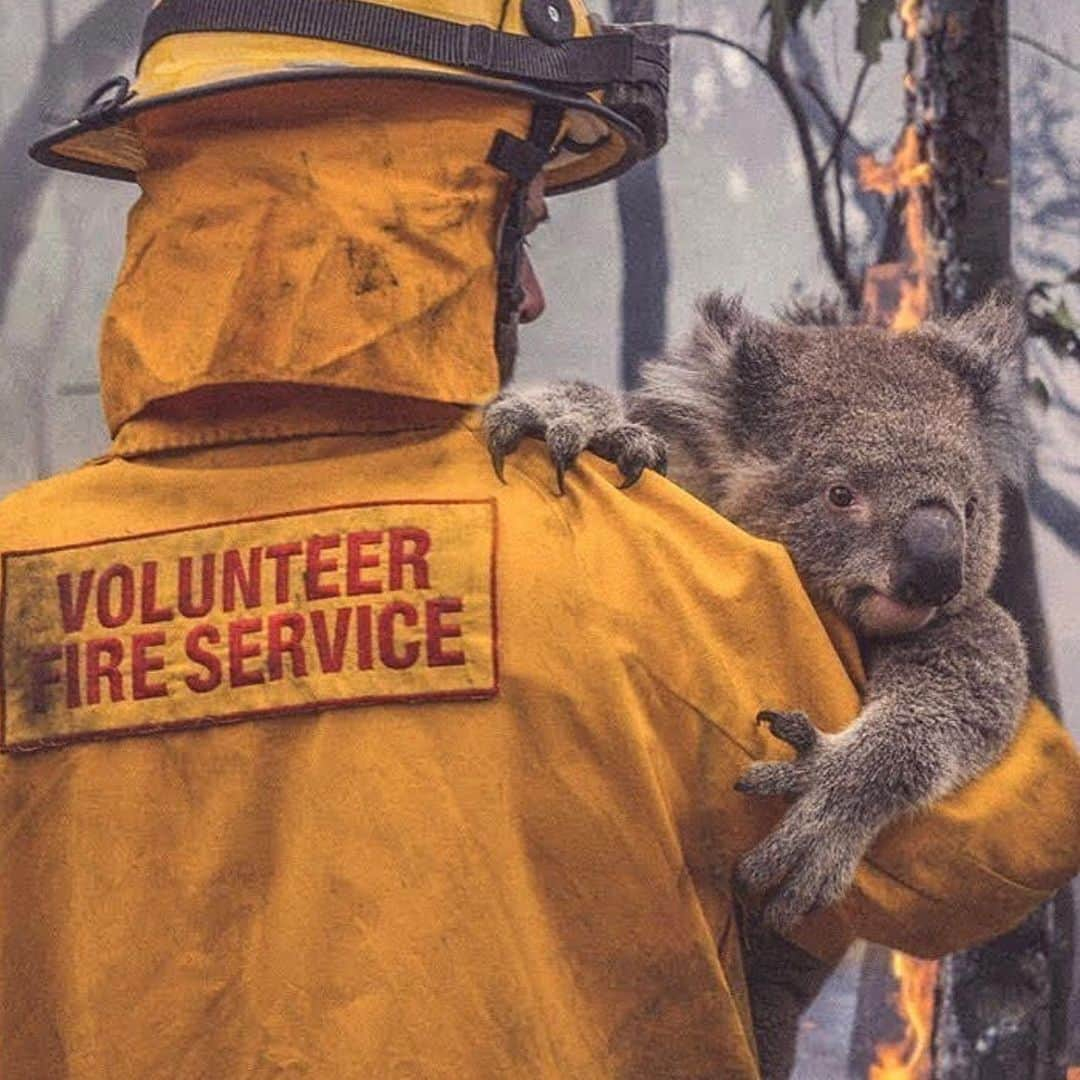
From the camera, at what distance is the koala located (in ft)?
4.84

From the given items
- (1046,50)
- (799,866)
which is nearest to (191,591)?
(799,866)

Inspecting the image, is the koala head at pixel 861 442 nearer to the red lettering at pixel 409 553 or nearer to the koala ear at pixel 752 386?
the koala ear at pixel 752 386

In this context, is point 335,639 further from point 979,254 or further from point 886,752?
point 979,254

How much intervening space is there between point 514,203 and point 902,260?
1904 mm

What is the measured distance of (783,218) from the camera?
11.4 feet

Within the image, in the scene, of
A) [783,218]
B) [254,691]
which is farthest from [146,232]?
[783,218]

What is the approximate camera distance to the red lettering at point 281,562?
1.46 metres

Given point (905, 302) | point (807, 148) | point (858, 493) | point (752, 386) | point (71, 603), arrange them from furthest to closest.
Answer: point (807, 148) < point (905, 302) < point (752, 386) < point (858, 493) < point (71, 603)

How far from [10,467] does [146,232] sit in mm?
2157

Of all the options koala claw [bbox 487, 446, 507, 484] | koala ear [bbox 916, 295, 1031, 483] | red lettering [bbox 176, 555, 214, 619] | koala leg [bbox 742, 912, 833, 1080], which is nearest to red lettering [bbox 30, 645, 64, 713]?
red lettering [bbox 176, 555, 214, 619]

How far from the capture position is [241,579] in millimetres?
1473

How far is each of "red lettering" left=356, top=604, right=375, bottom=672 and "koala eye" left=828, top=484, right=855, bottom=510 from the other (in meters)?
0.49

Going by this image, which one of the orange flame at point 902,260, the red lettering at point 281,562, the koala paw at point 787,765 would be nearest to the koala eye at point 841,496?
the koala paw at point 787,765

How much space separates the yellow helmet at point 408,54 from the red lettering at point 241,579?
37 centimetres
